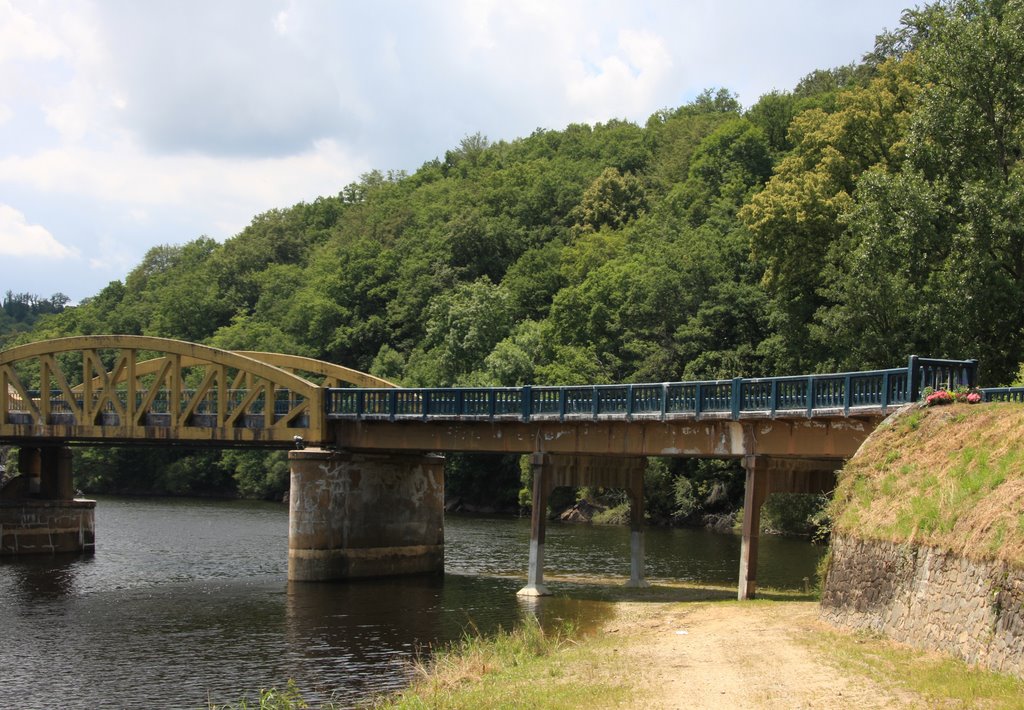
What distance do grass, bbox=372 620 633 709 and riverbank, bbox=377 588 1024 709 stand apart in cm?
3

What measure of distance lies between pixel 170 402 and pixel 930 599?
39.8 meters

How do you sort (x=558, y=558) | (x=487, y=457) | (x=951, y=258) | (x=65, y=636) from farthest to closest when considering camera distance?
1. (x=487, y=457)
2. (x=558, y=558)
3. (x=951, y=258)
4. (x=65, y=636)

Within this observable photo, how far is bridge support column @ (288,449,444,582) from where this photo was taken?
153 feet

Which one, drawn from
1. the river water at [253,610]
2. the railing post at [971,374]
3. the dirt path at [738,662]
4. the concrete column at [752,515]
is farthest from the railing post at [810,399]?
the river water at [253,610]

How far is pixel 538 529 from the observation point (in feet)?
138

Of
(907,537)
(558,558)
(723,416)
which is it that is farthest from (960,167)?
(907,537)

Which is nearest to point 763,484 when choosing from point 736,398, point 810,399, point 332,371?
point 736,398

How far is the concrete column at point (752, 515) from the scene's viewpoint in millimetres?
35909

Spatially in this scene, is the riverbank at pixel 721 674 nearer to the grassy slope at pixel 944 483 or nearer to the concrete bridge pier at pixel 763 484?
the grassy slope at pixel 944 483

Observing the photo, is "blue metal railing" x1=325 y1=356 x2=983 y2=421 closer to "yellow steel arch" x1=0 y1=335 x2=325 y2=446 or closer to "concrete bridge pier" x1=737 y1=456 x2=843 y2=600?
"concrete bridge pier" x1=737 y1=456 x2=843 y2=600

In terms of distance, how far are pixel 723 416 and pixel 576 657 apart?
43.2 ft

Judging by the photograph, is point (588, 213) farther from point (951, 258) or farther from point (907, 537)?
point (907, 537)

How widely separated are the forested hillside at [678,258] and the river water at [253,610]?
13307 millimetres

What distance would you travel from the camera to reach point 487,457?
103312 millimetres
